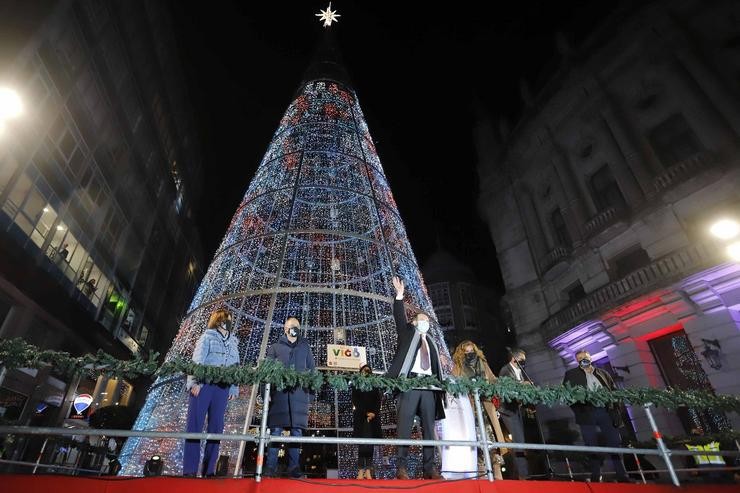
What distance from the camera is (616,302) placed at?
581 inches

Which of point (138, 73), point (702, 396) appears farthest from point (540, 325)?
point (138, 73)

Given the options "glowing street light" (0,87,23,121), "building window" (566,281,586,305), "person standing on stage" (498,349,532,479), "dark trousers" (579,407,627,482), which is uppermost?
"glowing street light" (0,87,23,121)

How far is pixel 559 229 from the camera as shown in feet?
68.1

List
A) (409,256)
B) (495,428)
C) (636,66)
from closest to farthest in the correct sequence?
(495,428), (409,256), (636,66)

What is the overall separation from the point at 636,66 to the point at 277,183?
17603 millimetres

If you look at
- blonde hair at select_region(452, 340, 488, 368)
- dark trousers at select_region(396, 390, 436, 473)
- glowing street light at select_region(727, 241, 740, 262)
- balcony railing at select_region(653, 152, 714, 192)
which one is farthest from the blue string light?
balcony railing at select_region(653, 152, 714, 192)

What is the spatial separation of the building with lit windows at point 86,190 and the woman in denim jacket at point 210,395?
9.37 metres

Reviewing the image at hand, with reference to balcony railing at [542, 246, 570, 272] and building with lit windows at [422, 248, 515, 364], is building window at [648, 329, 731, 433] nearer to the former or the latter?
balcony railing at [542, 246, 570, 272]

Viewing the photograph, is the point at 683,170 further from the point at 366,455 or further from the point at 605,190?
the point at 366,455

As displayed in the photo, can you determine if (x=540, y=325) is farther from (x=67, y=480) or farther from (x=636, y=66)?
(x=67, y=480)

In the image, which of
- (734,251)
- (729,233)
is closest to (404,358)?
(729,233)

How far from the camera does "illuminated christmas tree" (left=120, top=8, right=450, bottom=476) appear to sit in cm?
696

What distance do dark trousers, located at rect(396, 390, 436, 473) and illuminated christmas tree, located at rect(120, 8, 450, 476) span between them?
2.72 metres

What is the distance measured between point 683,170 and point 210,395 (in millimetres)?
17387
